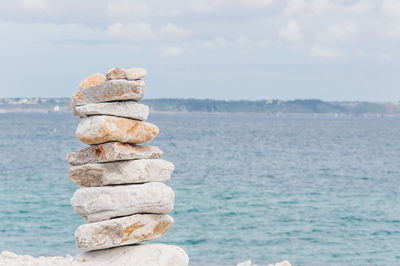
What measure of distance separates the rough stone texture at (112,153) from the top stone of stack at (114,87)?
0.83 meters

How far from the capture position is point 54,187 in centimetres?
3666

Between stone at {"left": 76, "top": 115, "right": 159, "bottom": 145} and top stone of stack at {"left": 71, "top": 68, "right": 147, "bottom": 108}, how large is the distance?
35 cm

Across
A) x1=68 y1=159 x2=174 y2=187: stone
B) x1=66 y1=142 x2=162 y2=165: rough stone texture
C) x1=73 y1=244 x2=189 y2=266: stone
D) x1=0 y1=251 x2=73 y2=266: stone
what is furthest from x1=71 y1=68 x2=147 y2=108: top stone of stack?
x1=0 y1=251 x2=73 y2=266: stone

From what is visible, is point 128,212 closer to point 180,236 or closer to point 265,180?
point 180,236

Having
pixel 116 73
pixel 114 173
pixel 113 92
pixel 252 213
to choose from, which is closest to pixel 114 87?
pixel 113 92

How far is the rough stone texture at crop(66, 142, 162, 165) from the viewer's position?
10.4m

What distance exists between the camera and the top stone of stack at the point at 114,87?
34.3ft

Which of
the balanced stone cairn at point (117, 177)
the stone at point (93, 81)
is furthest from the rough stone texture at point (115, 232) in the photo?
the stone at point (93, 81)

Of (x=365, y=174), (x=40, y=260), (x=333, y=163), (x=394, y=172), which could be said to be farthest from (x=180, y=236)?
(x=333, y=163)

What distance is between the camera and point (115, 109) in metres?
10.5

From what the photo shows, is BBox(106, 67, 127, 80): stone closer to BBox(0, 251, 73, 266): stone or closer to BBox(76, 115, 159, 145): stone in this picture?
BBox(76, 115, 159, 145): stone

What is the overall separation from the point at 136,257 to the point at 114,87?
309cm

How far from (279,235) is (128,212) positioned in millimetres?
15547

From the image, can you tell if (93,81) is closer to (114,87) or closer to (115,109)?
(114,87)
